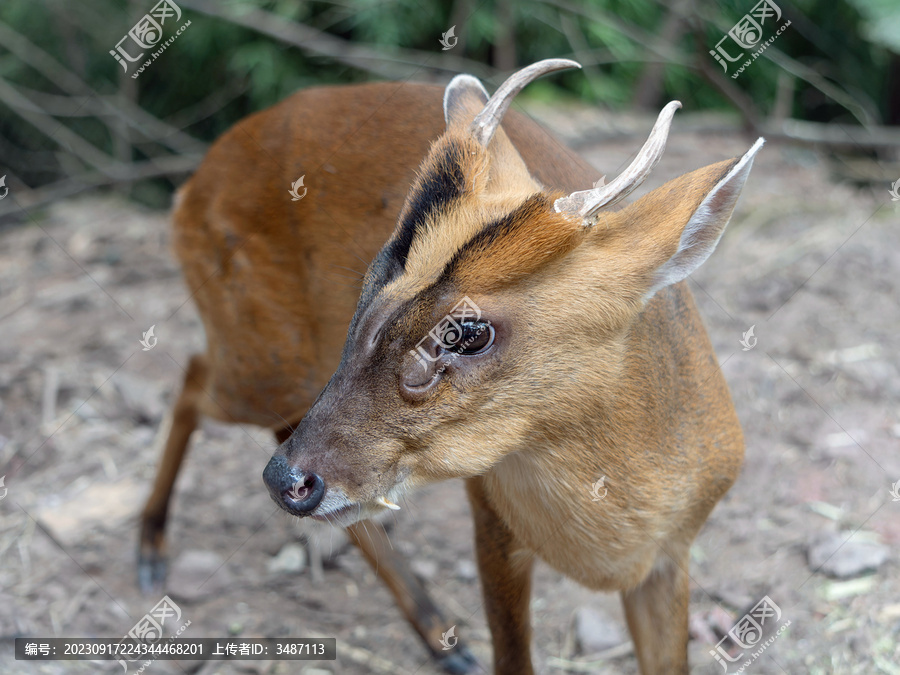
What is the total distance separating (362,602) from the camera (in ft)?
14.2

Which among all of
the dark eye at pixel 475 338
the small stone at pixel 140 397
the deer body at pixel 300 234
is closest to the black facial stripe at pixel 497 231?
the dark eye at pixel 475 338

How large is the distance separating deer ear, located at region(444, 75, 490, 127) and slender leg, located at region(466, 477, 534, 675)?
1.24 meters

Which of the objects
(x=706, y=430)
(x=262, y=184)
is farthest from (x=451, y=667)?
(x=262, y=184)

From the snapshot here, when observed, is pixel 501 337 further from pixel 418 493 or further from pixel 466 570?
pixel 418 493

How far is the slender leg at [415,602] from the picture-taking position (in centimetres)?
392

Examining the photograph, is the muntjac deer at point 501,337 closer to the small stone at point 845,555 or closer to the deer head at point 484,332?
the deer head at point 484,332

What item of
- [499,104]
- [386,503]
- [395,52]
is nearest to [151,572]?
[386,503]

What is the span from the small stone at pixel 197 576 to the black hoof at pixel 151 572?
0.05m

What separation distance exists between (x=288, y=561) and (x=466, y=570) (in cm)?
99

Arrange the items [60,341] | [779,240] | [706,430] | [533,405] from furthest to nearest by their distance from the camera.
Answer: [779,240], [60,341], [706,430], [533,405]

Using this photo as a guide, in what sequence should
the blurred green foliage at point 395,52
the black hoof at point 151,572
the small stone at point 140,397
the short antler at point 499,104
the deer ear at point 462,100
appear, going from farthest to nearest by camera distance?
the blurred green foliage at point 395,52, the small stone at point 140,397, the black hoof at point 151,572, the deer ear at point 462,100, the short antler at point 499,104

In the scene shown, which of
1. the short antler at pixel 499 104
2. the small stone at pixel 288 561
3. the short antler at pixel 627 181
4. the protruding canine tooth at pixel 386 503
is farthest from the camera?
the small stone at pixel 288 561

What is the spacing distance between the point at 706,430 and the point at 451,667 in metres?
1.83

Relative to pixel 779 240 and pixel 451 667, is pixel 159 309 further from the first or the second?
pixel 779 240
